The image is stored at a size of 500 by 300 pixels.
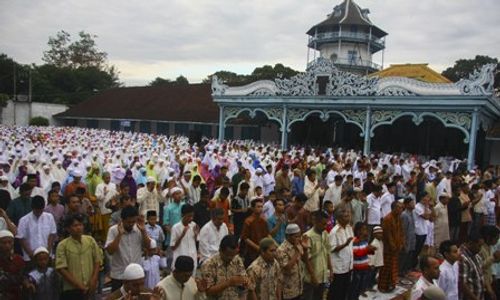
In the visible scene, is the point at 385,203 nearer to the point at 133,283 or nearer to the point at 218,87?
the point at 133,283

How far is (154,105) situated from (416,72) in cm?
1931

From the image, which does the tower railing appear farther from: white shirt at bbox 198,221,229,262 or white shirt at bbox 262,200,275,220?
white shirt at bbox 198,221,229,262

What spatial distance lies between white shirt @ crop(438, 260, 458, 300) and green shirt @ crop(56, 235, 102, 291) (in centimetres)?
354

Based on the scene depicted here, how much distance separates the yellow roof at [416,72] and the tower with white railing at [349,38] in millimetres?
7811

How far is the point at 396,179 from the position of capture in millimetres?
9867

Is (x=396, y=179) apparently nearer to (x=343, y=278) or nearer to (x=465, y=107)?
(x=343, y=278)

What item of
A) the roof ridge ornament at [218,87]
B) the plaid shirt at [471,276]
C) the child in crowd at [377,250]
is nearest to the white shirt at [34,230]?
the child in crowd at [377,250]

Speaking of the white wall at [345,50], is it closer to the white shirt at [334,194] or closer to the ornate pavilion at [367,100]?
the ornate pavilion at [367,100]

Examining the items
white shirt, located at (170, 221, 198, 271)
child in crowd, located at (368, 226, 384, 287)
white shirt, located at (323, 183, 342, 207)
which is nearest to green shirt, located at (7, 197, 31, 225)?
white shirt, located at (170, 221, 198, 271)

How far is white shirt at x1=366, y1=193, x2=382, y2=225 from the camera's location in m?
7.59

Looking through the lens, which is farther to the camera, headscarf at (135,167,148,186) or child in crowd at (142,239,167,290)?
headscarf at (135,167,148,186)

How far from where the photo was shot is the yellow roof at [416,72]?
27.1 metres

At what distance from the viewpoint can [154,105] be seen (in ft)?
109

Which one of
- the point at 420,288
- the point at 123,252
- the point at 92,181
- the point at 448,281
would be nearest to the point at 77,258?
the point at 123,252
